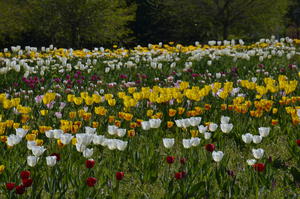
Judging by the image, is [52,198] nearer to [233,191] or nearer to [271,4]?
[233,191]

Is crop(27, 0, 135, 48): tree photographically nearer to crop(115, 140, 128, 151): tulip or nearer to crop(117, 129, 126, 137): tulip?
crop(117, 129, 126, 137): tulip

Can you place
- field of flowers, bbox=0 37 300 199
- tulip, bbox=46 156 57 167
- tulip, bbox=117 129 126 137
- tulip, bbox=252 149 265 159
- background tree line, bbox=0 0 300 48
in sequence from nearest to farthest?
tulip, bbox=46 156 57 167 < field of flowers, bbox=0 37 300 199 < tulip, bbox=252 149 265 159 < tulip, bbox=117 129 126 137 < background tree line, bbox=0 0 300 48

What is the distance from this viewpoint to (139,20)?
26.5 metres

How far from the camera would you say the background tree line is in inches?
742

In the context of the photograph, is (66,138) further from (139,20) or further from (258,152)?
(139,20)

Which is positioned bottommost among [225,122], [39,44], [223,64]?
[39,44]

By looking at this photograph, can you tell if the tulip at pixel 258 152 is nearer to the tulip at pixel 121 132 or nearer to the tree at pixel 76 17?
the tulip at pixel 121 132

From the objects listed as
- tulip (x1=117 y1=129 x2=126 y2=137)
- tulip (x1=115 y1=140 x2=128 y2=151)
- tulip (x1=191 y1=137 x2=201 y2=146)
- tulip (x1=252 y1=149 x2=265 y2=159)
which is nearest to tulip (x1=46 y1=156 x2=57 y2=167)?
tulip (x1=115 y1=140 x2=128 y2=151)

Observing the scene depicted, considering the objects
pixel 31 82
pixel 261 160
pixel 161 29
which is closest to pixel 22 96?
pixel 31 82

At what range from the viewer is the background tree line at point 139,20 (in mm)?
18859

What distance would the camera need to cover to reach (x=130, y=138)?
12.6 ft

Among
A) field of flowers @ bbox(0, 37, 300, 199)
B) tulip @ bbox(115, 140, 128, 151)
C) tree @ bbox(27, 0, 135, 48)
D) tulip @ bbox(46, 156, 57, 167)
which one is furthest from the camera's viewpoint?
tree @ bbox(27, 0, 135, 48)

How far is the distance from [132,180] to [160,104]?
1.74m

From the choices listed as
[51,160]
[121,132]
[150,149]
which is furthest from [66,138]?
[150,149]
